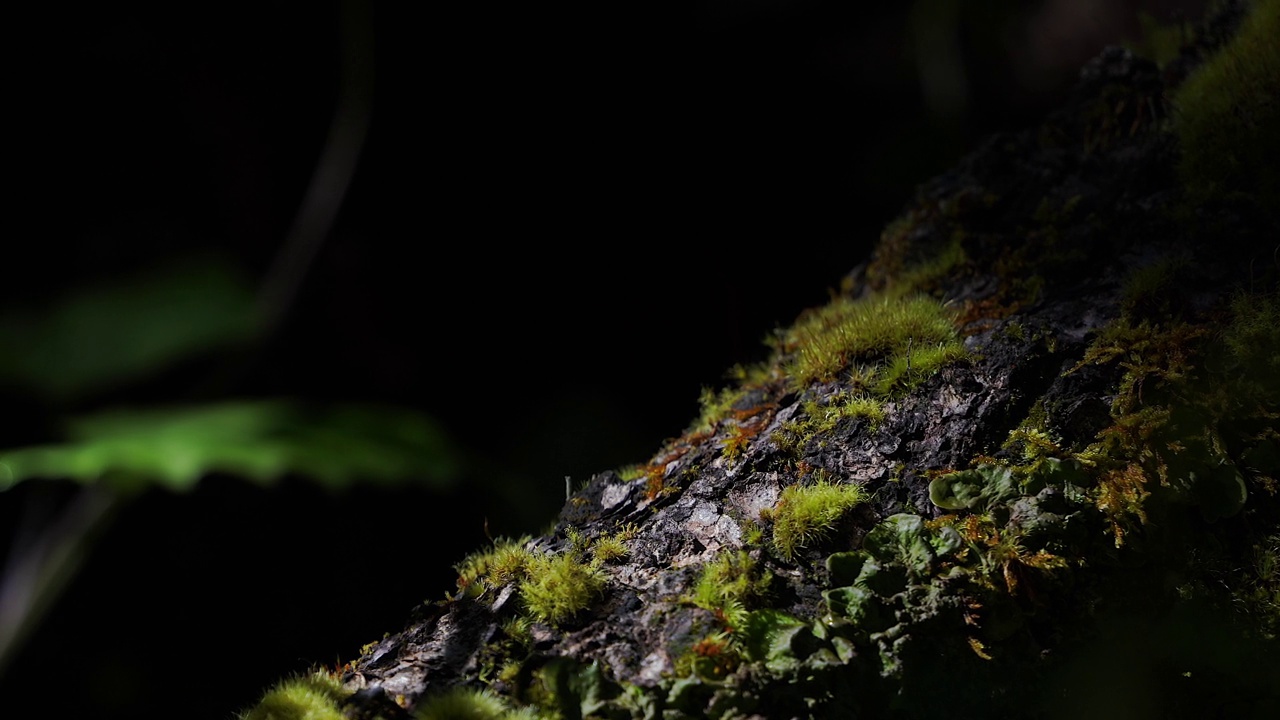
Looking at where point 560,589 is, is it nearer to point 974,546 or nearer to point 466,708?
point 466,708

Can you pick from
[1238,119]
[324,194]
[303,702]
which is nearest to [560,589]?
[303,702]

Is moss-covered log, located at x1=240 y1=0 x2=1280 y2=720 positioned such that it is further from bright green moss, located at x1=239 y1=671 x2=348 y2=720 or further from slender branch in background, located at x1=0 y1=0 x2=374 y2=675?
slender branch in background, located at x1=0 y1=0 x2=374 y2=675

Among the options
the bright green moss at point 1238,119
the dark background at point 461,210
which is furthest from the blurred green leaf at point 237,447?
the bright green moss at point 1238,119

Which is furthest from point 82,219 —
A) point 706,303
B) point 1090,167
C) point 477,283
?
point 1090,167

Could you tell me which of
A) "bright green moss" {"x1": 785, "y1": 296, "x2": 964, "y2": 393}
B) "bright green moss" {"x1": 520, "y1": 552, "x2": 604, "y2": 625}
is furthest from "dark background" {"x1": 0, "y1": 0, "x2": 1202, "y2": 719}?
"bright green moss" {"x1": 520, "y1": 552, "x2": 604, "y2": 625}

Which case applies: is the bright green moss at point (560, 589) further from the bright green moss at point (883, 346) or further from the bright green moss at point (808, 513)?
the bright green moss at point (883, 346)

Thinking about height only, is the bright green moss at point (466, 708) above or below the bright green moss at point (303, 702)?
below
